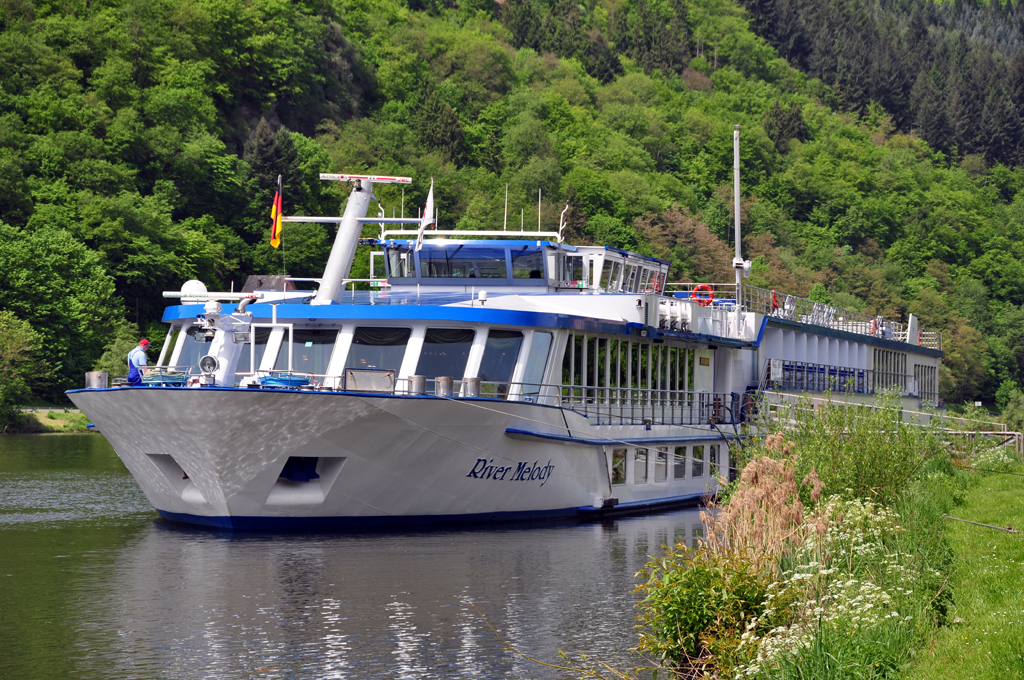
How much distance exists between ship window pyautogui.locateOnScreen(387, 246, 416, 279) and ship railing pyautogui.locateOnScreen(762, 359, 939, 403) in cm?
948

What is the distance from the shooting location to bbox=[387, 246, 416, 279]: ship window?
2879 cm

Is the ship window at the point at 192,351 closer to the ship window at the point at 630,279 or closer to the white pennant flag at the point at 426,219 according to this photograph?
the white pennant flag at the point at 426,219

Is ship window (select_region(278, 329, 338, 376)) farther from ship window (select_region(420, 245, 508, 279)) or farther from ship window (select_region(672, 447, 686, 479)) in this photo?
ship window (select_region(672, 447, 686, 479))

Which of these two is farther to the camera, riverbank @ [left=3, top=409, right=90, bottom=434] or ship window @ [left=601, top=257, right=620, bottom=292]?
riverbank @ [left=3, top=409, right=90, bottom=434]

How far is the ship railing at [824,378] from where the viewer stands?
35344 millimetres

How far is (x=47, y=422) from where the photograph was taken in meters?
56.6

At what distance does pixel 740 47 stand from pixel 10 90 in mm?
125742

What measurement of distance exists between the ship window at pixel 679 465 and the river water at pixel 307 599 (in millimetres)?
4348

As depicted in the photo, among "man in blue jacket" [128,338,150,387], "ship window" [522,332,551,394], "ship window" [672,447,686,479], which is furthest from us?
"ship window" [672,447,686,479]

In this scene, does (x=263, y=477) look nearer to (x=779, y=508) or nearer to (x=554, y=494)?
(x=554, y=494)

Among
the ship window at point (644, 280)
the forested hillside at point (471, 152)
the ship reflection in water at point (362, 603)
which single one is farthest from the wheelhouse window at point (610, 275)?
the forested hillside at point (471, 152)

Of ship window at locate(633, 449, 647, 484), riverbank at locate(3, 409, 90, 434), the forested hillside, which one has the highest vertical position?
the forested hillside

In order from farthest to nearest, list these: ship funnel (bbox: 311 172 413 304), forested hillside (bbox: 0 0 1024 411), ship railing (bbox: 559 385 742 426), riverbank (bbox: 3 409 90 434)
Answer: forested hillside (bbox: 0 0 1024 411), riverbank (bbox: 3 409 90 434), ship railing (bbox: 559 385 742 426), ship funnel (bbox: 311 172 413 304)

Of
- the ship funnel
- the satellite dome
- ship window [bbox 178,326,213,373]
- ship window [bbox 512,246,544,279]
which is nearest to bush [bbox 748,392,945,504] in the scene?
ship window [bbox 512,246,544,279]
